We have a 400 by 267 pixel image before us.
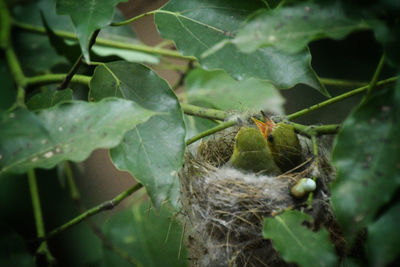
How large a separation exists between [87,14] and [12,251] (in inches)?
22.1

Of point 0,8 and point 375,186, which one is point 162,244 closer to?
point 375,186

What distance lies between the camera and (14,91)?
Answer: 1.50 meters

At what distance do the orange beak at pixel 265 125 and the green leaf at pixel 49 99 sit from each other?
62 cm

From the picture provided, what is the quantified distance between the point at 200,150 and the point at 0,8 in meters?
1.00

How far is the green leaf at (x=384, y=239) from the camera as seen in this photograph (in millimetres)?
541

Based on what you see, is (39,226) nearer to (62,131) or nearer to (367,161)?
(62,131)

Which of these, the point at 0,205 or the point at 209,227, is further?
the point at 0,205

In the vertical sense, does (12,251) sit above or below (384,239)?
below

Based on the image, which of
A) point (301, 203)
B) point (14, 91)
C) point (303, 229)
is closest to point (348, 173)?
point (303, 229)

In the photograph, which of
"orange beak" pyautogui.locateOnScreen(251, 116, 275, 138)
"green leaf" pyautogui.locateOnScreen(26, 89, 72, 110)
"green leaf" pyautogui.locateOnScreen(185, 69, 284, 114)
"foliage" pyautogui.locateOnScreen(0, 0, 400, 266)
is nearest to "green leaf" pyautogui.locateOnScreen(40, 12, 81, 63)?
"foliage" pyautogui.locateOnScreen(0, 0, 400, 266)

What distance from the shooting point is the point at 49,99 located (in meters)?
0.97

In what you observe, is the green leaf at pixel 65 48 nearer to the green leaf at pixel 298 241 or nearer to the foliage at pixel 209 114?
the foliage at pixel 209 114

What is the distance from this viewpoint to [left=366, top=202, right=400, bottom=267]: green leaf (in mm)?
541

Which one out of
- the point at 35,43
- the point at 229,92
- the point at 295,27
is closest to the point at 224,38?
the point at 295,27
